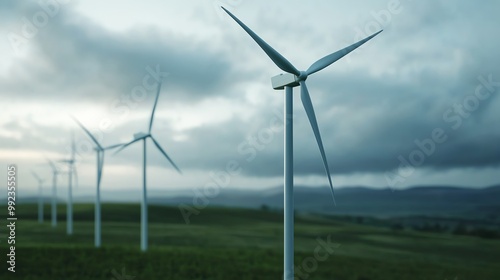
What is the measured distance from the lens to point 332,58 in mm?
25609

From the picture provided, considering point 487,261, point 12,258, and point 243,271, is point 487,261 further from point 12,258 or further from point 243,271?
point 12,258

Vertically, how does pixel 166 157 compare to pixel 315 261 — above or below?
above

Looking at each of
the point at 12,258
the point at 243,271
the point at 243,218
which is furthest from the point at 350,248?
the point at 243,218

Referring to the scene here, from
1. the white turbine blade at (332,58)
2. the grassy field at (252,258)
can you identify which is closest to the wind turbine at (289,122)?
the white turbine blade at (332,58)

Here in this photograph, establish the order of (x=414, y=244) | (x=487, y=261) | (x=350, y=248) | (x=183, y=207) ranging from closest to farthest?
1. (x=487, y=261)
2. (x=350, y=248)
3. (x=414, y=244)
4. (x=183, y=207)

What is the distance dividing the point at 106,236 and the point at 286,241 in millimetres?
50293

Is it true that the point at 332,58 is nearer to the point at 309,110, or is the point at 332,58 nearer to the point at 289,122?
the point at 309,110

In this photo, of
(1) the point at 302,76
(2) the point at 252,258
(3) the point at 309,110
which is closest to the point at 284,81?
(1) the point at 302,76

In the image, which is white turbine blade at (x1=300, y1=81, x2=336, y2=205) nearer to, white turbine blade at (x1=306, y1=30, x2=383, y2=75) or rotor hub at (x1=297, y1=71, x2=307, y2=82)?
rotor hub at (x1=297, y1=71, x2=307, y2=82)

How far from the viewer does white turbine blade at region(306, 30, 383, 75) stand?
2491cm

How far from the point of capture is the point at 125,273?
38781 mm

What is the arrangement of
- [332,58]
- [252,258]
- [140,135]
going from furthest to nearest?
[140,135] → [252,258] → [332,58]

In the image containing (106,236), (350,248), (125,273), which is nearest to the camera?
(125,273)

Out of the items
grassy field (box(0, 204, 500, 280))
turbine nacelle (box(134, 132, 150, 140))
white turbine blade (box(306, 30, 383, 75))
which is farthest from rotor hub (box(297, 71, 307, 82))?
turbine nacelle (box(134, 132, 150, 140))
